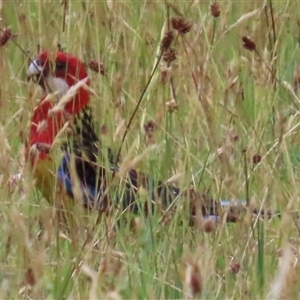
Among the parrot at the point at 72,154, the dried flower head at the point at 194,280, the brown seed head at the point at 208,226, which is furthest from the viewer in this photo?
the parrot at the point at 72,154

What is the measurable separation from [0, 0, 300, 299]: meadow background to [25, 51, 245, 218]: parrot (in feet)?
0.14

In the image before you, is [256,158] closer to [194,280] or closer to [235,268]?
[235,268]

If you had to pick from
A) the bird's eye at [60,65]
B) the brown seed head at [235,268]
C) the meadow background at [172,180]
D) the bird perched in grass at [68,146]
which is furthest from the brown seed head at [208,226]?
the bird's eye at [60,65]

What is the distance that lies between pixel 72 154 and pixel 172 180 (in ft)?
0.62

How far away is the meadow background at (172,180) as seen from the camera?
5.54 feet

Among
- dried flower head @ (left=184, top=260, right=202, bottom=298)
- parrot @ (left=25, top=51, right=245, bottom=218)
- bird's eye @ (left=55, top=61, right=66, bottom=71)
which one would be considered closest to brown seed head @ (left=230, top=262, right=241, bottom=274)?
parrot @ (left=25, top=51, right=245, bottom=218)

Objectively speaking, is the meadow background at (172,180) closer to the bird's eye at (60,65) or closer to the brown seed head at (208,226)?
the brown seed head at (208,226)

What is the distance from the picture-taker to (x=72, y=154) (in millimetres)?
1729

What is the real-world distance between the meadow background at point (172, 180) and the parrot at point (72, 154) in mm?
44

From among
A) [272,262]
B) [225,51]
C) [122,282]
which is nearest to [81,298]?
[122,282]

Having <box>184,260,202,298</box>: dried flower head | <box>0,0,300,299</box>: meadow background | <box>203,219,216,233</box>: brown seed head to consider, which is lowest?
<box>0,0,300,299</box>: meadow background

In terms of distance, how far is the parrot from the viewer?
1837 mm

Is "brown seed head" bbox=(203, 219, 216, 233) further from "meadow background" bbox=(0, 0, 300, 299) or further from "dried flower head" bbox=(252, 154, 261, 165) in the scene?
"dried flower head" bbox=(252, 154, 261, 165)

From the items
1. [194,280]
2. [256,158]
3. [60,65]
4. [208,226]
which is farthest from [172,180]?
[60,65]
